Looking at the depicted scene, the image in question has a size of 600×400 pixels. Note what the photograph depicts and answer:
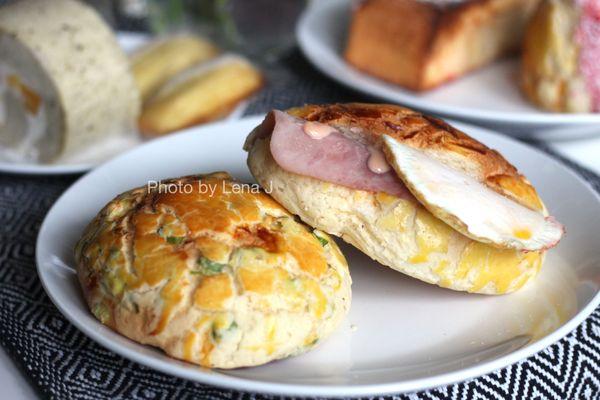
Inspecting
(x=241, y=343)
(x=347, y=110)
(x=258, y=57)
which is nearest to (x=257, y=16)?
(x=258, y=57)

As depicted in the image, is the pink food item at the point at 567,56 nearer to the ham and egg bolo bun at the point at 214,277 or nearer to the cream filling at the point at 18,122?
the ham and egg bolo bun at the point at 214,277

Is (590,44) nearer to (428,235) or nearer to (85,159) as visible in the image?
(428,235)

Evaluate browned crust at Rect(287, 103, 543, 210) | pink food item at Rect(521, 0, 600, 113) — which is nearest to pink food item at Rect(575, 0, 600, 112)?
pink food item at Rect(521, 0, 600, 113)

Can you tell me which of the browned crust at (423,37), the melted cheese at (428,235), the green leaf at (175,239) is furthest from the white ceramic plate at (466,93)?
the green leaf at (175,239)

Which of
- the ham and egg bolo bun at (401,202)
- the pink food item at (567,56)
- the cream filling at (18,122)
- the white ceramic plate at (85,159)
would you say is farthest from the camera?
the pink food item at (567,56)

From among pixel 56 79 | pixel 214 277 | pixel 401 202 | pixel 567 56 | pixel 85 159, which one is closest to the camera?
pixel 214 277

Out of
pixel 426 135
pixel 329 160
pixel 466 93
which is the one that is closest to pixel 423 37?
pixel 466 93
